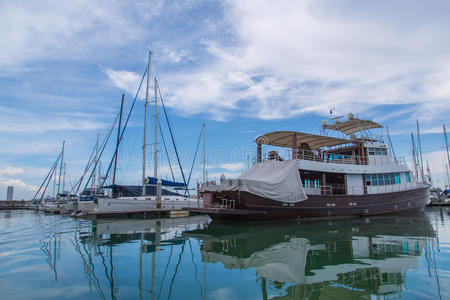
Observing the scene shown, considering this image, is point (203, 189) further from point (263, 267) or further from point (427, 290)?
point (427, 290)

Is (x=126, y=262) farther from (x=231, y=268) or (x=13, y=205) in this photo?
(x=13, y=205)

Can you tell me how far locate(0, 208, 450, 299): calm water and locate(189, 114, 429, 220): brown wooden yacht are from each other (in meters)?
4.39

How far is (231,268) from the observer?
668 centimetres

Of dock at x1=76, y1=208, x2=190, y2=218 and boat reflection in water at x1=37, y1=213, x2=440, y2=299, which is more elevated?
dock at x1=76, y1=208, x2=190, y2=218

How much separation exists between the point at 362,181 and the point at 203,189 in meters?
11.3

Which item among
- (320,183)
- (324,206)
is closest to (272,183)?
(324,206)

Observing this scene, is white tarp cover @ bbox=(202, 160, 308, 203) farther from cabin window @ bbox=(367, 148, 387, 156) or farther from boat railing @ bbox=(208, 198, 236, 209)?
cabin window @ bbox=(367, 148, 387, 156)

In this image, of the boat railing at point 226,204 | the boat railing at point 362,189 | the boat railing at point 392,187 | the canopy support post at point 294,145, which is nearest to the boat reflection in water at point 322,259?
the boat railing at point 226,204

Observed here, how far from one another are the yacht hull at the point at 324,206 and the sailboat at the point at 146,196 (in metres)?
8.74

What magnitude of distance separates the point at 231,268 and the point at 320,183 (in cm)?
1595

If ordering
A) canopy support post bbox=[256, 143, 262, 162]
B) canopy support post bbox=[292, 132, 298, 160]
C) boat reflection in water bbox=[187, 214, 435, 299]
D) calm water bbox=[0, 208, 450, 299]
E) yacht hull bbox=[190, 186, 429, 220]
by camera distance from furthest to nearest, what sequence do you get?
canopy support post bbox=[256, 143, 262, 162] → canopy support post bbox=[292, 132, 298, 160] → yacht hull bbox=[190, 186, 429, 220] → boat reflection in water bbox=[187, 214, 435, 299] → calm water bbox=[0, 208, 450, 299]

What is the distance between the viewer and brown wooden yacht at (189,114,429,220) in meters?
15.0

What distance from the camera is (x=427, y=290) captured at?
16.4 ft

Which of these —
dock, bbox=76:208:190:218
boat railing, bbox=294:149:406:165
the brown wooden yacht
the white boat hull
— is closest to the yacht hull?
the brown wooden yacht
